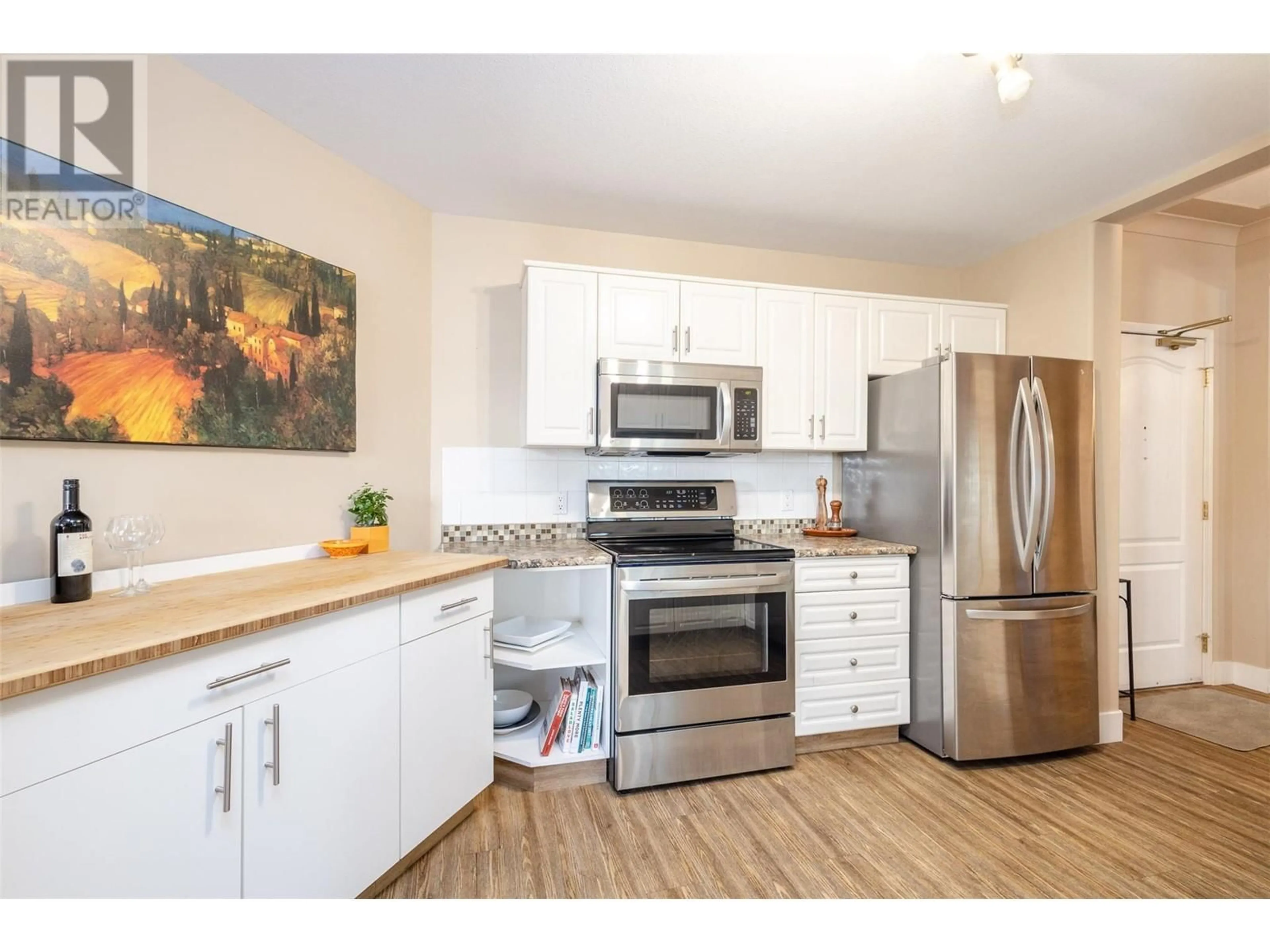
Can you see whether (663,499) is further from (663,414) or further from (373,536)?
(373,536)

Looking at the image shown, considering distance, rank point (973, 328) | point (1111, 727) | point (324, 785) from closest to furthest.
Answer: point (324, 785)
point (1111, 727)
point (973, 328)

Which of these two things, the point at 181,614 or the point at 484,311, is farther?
the point at 484,311

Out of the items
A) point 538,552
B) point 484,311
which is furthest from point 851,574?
point 484,311

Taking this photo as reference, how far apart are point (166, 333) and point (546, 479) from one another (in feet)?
5.26

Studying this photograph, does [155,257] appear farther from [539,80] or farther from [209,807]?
[209,807]

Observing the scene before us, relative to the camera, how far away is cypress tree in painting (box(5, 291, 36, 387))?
1.34 meters

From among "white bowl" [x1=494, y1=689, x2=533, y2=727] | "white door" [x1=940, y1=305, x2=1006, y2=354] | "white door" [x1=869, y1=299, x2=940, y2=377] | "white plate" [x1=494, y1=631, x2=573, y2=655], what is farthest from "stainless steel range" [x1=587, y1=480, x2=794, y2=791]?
"white door" [x1=940, y1=305, x2=1006, y2=354]

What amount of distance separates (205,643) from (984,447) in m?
2.76

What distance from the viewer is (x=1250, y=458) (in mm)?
3314

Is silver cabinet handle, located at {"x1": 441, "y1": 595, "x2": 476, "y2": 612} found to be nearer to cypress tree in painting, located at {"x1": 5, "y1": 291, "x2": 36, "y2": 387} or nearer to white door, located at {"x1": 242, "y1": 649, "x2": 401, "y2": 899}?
white door, located at {"x1": 242, "y1": 649, "x2": 401, "y2": 899}

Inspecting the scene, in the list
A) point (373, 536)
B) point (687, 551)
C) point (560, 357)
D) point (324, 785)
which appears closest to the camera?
point (324, 785)

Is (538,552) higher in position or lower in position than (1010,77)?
lower

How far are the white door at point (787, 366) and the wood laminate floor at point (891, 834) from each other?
5.02ft

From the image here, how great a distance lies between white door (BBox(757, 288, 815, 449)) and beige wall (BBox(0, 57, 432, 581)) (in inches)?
65.9
